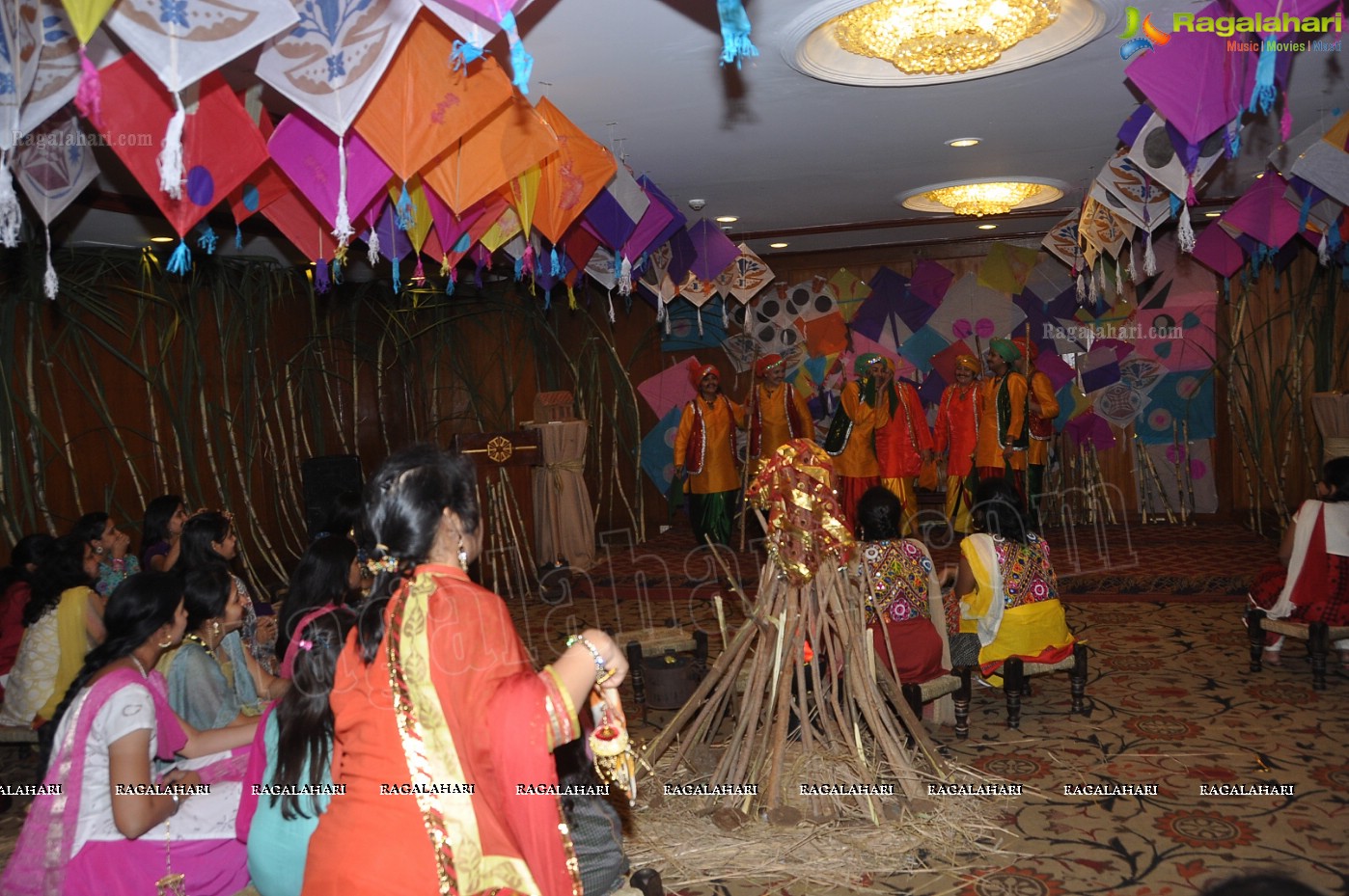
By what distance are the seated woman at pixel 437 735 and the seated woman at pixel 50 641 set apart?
2340mm

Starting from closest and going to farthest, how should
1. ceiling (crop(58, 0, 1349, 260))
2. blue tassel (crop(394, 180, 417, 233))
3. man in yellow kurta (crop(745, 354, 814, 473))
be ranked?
ceiling (crop(58, 0, 1349, 260)) → blue tassel (crop(394, 180, 417, 233)) → man in yellow kurta (crop(745, 354, 814, 473))

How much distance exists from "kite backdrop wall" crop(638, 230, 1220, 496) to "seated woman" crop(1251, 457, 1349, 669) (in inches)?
168

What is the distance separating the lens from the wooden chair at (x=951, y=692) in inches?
142

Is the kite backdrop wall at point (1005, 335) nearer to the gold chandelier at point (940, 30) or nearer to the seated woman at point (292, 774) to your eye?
the gold chandelier at point (940, 30)

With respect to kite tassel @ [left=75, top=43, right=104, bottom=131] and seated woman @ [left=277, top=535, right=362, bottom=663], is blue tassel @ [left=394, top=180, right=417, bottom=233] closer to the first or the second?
kite tassel @ [left=75, top=43, right=104, bottom=131]

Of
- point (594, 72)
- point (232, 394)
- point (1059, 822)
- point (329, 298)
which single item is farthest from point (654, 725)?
point (329, 298)

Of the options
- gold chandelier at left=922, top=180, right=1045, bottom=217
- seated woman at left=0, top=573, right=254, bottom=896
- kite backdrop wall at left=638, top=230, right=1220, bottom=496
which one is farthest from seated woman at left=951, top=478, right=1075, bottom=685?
kite backdrop wall at left=638, top=230, right=1220, bottom=496

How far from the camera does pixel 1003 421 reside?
7.74m

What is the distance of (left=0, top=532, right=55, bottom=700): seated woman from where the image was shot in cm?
392

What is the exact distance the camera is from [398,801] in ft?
5.53

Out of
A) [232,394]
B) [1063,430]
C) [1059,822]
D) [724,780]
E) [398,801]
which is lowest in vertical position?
[1059,822]

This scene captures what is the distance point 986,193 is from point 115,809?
591 cm

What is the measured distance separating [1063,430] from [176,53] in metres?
7.78

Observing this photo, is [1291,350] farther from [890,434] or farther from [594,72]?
[594,72]
